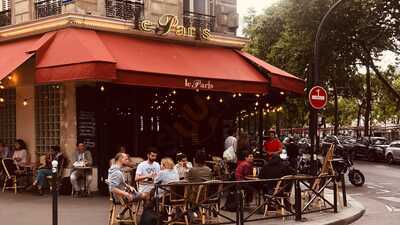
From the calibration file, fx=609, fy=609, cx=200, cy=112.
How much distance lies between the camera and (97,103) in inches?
611

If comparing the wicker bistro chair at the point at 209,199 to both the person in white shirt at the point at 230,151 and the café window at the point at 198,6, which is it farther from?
the café window at the point at 198,6

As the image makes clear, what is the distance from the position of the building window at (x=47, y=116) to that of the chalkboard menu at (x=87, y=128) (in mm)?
668

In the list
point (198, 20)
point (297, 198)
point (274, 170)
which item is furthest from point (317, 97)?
point (198, 20)

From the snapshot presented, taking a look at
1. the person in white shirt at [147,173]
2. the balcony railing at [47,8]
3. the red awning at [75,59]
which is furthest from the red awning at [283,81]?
the person in white shirt at [147,173]

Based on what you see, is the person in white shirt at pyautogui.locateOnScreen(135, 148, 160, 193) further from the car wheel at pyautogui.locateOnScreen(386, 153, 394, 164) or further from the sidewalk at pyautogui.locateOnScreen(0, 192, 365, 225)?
the car wheel at pyautogui.locateOnScreen(386, 153, 394, 164)

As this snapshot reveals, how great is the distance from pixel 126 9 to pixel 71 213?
6437 millimetres

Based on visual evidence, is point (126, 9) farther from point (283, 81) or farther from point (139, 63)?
point (283, 81)

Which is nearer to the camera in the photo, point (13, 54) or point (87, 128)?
point (13, 54)

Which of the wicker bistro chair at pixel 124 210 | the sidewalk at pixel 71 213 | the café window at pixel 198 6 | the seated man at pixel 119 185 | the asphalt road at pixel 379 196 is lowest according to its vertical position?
the asphalt road at pixel 379 196

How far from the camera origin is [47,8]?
623 inches

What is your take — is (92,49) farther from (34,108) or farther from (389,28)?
(389,28)

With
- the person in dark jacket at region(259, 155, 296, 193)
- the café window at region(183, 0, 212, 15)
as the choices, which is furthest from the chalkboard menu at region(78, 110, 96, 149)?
the person in dark jacket at region(259, 155, 296, 193)

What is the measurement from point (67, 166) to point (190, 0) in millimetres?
6310

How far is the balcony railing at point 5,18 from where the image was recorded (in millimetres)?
17125
